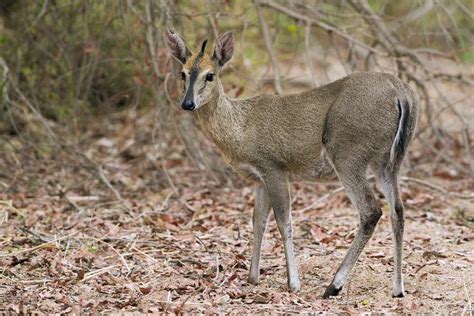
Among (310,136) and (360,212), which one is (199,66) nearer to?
Answer: (310,136)

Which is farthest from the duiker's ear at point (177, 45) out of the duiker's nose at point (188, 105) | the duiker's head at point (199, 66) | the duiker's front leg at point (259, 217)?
the duiker's front leg at point (259, 217)

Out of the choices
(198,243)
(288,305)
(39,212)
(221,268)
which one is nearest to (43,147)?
(39,212)

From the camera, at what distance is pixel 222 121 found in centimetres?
703

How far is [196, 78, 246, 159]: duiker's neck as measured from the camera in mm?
6980

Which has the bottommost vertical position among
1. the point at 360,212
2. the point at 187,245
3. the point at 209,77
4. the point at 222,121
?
the point at 187,245

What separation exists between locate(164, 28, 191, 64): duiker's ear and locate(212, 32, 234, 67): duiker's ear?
0.88ft

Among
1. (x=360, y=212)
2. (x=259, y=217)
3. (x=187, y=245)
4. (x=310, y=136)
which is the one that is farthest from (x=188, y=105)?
(x=187, y=245)

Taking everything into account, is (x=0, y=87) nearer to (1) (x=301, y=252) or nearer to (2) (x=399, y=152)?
(1) (x=301, y=252)

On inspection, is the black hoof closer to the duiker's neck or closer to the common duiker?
the common duiker

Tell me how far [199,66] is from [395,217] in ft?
6.46

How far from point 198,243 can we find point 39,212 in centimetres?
223

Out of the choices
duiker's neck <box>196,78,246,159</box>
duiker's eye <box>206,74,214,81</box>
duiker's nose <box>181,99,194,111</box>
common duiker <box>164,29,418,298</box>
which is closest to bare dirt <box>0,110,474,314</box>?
common duiker <box>164,29,418,298</box>

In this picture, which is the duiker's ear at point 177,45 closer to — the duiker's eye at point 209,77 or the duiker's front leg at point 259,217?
the duiker's eye at point 209,77

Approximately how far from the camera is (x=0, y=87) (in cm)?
1073
